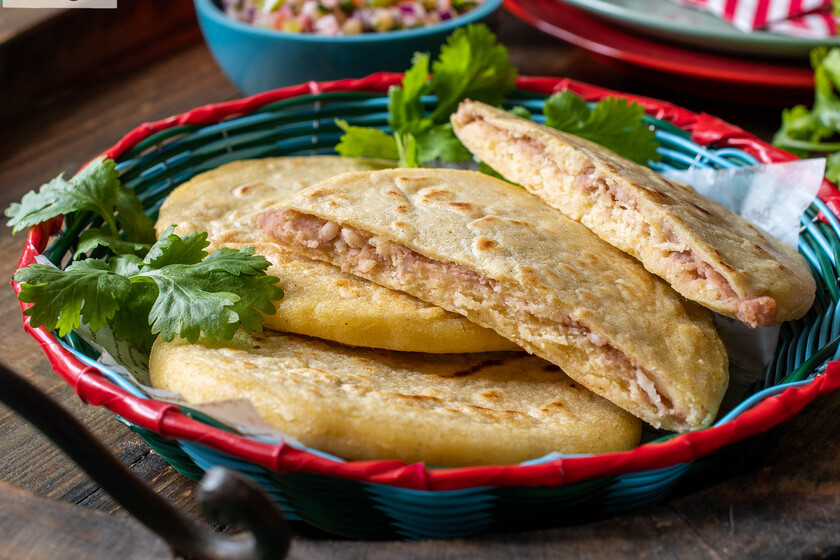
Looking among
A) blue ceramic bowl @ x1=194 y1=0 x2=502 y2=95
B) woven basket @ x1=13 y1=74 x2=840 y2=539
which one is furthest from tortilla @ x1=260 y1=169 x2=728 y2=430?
blue ceramic bowl @ x1=194 y1=0 x2=502 y2=95

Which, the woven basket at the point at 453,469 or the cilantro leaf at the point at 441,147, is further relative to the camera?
the cilantro leaf at the point at 441,147

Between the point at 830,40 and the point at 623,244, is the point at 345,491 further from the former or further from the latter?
the point at 830,40

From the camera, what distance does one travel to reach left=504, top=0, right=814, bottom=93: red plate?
12.3 feet

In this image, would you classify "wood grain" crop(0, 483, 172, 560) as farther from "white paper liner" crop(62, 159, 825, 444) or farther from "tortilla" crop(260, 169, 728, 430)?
"tortilla" crop(260, 169, 728, 430)

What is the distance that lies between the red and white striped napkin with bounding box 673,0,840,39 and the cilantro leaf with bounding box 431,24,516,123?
1.69 metres

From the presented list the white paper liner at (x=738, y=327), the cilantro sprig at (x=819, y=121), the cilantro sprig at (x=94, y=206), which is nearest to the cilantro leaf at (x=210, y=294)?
the white paper liner at (x=738, y=327)

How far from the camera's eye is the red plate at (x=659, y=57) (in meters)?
3.75

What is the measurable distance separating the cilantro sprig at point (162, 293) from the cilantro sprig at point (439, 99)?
3.19 feet

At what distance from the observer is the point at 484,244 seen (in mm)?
2092

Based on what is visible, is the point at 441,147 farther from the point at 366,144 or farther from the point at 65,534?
the point at 65,534

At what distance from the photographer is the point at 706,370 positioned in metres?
2.02

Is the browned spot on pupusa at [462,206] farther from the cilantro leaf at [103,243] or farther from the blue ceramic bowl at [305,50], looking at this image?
the blue ceramic bowl at [305,50]

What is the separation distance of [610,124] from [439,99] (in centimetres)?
71

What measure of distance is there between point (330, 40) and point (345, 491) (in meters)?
2.56
